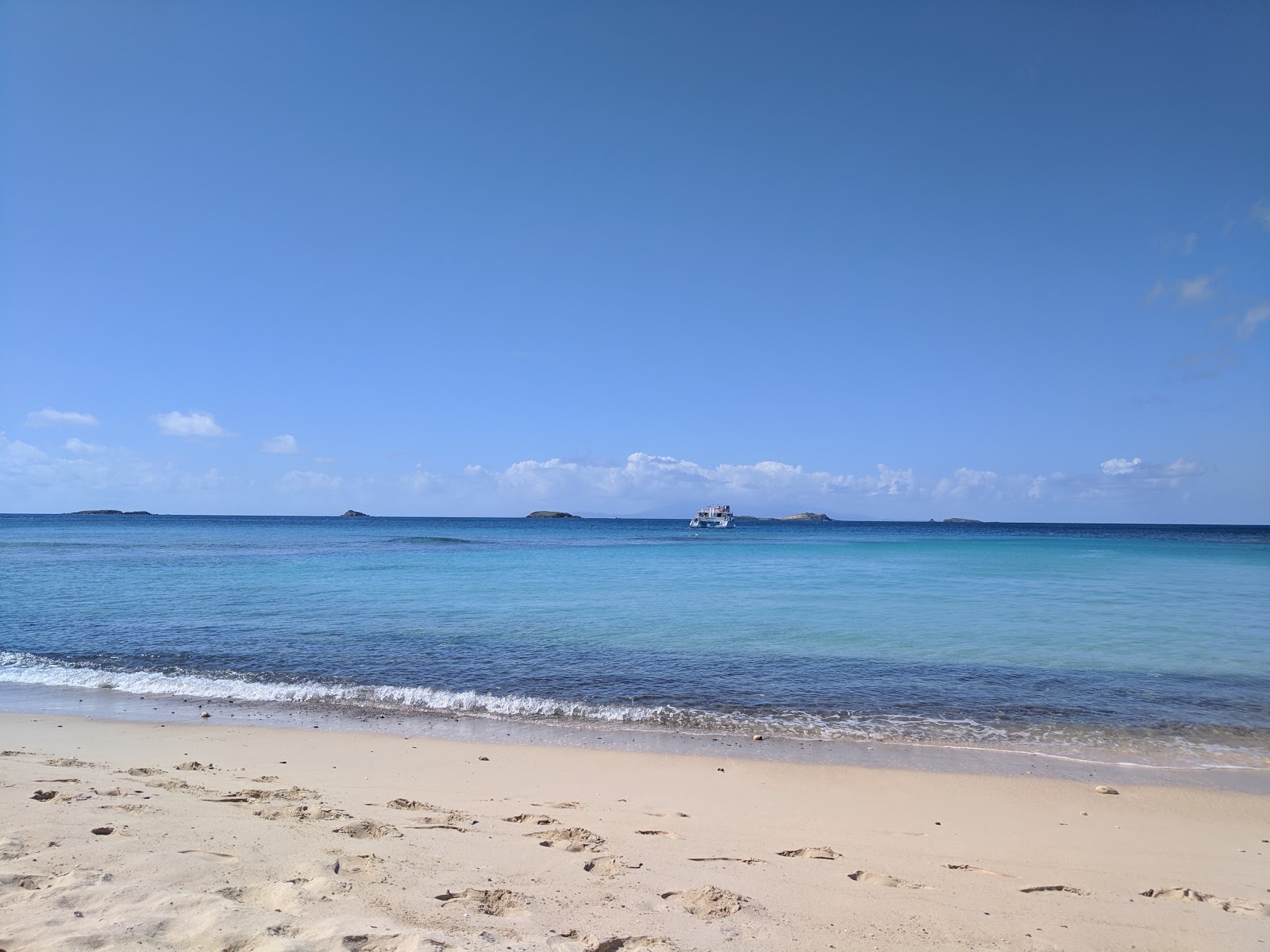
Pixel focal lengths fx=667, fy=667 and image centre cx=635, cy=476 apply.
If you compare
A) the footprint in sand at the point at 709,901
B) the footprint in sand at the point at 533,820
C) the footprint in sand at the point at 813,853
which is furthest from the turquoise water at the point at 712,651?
the footprint in sand at the point at 709,901

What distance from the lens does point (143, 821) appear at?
Answer: 17.7 ft

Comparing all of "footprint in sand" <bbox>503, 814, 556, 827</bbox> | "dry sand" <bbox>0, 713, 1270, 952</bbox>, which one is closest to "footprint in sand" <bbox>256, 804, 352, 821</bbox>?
"dry sand" <bbox>0, 713, 1270, 952</bbox>

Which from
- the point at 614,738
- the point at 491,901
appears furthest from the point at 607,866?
the point at 614,738

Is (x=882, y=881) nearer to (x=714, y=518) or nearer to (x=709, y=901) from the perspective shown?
(x=709, y=901)

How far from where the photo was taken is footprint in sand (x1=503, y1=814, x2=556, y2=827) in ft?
19.2

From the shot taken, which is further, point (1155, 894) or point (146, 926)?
point (1155, 894)

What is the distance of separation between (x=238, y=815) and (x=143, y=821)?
0.67 m

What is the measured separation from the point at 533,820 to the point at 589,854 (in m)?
0.92

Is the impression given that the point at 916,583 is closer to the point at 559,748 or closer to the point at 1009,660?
the point at 1009,660

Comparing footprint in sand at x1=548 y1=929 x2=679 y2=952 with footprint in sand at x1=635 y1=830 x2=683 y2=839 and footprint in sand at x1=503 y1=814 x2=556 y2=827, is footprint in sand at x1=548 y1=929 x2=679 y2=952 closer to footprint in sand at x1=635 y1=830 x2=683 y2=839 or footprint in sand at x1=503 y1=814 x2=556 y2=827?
footprint in sand at x1=635 y1=830 x2=683 y2=839

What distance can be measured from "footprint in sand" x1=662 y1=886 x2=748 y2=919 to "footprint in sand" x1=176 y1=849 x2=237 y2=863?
3050 mm

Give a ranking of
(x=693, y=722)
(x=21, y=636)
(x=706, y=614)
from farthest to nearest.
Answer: (x=706, y=614)
(x=21, y=636)
(x=693, y=722)

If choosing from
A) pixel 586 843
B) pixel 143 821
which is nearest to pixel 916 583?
pixel 586 843

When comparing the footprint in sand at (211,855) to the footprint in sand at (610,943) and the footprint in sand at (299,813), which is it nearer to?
the footprint in sand at (299,813)
